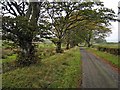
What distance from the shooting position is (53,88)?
30.2ft

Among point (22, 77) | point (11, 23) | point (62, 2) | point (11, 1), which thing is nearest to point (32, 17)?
point (11, 1)

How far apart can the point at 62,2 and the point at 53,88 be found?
25.0m

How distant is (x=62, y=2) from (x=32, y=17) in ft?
51.2

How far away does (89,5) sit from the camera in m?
32.8

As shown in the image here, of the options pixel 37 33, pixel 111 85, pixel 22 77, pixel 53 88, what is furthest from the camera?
pixel 37 33

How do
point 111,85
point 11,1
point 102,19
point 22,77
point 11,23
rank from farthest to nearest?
point 102,19, point 11,1, point 11,23, point 22,77, point 111,85

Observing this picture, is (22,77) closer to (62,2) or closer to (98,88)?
(98,88)

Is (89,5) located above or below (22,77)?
above

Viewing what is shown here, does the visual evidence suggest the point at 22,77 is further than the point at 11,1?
No

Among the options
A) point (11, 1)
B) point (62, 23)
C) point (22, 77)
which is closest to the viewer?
point (22, 77)

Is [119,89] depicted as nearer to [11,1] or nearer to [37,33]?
[37,33]

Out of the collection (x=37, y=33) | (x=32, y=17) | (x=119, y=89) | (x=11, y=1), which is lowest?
(x=119, y=89)

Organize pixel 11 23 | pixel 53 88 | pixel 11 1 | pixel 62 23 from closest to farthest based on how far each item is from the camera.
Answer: pixel 53 88
pixel 11 23
pixel 11 1
pixel 62 23

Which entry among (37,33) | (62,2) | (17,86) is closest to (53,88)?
(17,86)
